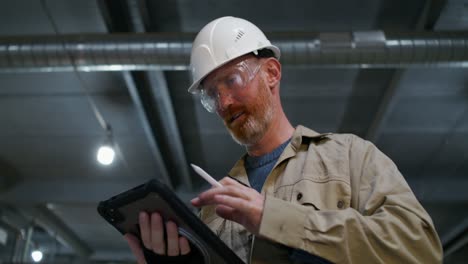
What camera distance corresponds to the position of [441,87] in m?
5.12

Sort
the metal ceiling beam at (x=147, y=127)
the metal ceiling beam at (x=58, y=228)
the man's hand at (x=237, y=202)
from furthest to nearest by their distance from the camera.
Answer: the metal ceiling beam at (x=58, y=228) → the metal ceiling beam at (x=147, y=127) → the man's hand at (x=237, y=202)

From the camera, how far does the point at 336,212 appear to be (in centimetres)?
120

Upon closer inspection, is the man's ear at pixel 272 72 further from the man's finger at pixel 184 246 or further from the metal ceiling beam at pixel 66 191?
the metal ceiling beam at pixel 66 191

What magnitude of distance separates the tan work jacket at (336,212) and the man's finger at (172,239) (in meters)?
0.22

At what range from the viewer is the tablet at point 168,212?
117 cm

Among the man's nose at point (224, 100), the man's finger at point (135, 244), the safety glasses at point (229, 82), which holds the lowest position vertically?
the man's finger at point (135, 244)

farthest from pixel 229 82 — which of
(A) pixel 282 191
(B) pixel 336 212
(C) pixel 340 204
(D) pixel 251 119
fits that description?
(B) pixel 336 212

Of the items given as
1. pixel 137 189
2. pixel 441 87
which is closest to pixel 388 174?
pixel 137 189

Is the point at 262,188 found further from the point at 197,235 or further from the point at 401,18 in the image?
the point at 401,18

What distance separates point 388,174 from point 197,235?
0.57m

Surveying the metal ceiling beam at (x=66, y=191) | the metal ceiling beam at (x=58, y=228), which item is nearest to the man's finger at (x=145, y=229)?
the metal ceiling beam at (x=66, y=191)

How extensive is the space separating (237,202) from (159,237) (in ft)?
0.89

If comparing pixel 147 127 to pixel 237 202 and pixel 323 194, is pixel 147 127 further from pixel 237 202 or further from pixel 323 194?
pixel 237 202

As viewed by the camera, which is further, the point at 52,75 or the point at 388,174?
the point at 52,75
